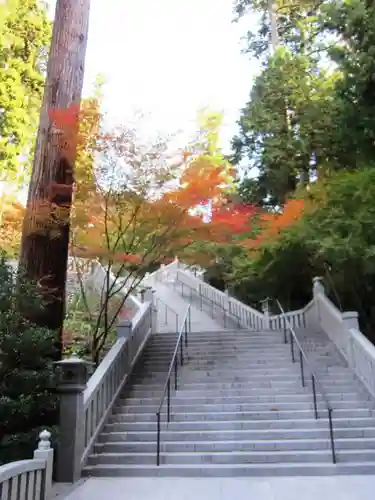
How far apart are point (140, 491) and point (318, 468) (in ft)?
7.74

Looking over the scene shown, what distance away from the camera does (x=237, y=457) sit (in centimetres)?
651

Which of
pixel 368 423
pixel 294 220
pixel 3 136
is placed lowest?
pixel 368 423

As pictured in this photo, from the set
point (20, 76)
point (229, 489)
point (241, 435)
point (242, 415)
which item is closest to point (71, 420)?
point (229, 489)

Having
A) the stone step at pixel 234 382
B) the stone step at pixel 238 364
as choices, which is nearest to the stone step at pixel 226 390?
the stone step at pixel 234 382

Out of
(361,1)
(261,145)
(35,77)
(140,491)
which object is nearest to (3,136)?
(35,77)

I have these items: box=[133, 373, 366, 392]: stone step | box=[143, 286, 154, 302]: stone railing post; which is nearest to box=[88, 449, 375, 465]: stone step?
box=[133, 373, 366, 392]: stone step

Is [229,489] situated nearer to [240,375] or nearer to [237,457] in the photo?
[237,457]

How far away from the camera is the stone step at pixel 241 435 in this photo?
7059 mm

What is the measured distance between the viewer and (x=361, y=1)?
11.5 metres

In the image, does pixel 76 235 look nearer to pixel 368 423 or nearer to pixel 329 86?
pixel 368 423

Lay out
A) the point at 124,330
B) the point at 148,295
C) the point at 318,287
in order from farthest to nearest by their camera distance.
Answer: the point at 148,295, the point at 318,287, the point at 124,330

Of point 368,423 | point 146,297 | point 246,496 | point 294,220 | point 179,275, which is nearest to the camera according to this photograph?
point 246,496

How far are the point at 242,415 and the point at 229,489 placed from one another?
2.29 meters

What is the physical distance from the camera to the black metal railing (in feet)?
56.5
